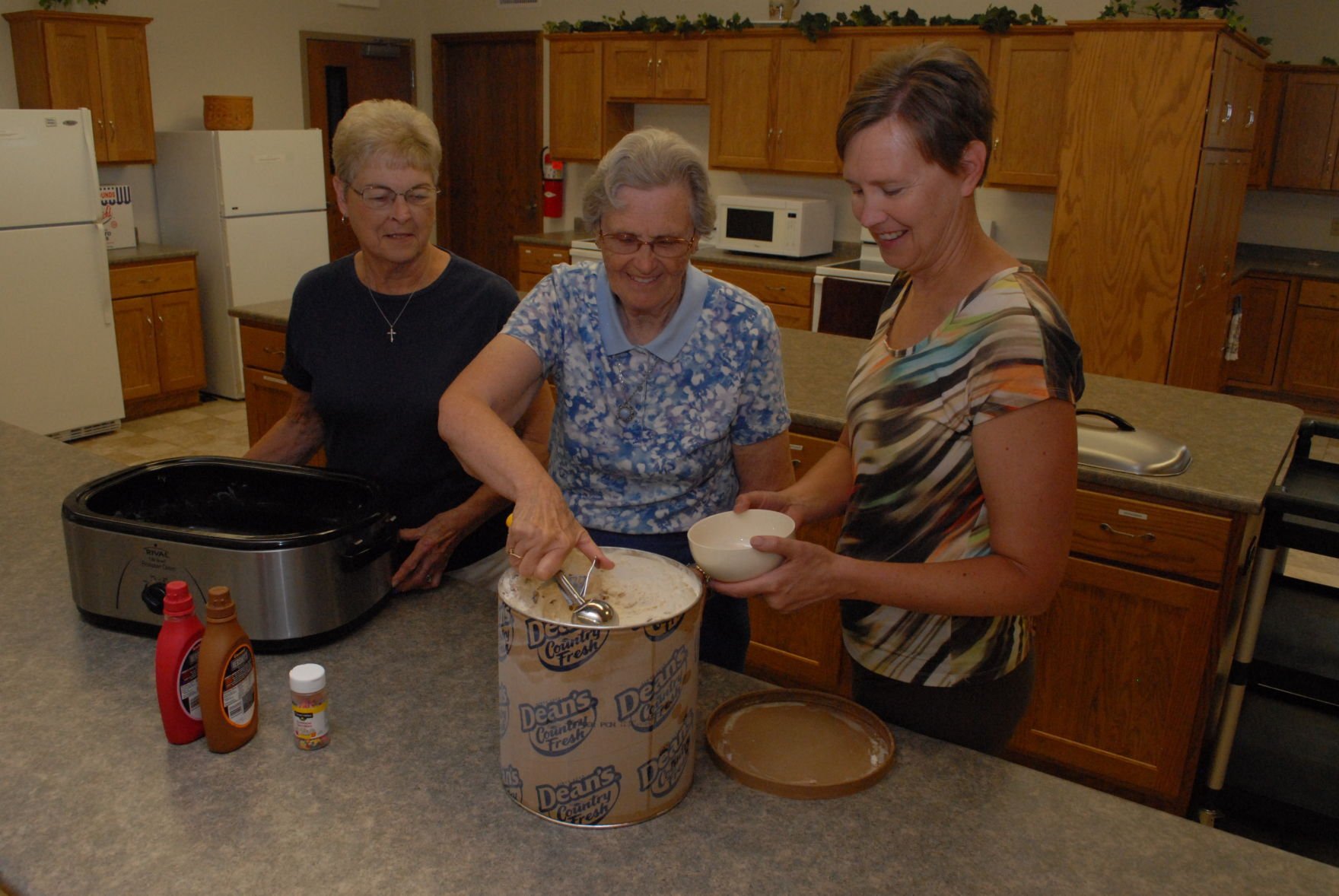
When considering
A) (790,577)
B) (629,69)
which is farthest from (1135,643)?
(629,69)

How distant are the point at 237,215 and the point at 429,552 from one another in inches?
183

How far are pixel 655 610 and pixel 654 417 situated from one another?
1.58 feet

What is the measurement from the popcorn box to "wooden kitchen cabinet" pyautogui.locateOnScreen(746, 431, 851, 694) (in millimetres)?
4585

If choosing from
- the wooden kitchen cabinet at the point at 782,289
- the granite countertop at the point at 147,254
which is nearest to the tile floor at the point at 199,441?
the granite countertop at the point at 147,254

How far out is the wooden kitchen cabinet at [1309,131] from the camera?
583 cm

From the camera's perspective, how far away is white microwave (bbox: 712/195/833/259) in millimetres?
5582

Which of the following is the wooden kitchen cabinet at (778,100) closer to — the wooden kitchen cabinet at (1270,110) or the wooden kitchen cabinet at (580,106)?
the wooden kitchen cabinet at (580,106)

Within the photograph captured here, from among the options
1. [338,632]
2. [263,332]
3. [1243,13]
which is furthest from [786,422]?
[1243,13]

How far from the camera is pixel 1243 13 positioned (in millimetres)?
5887

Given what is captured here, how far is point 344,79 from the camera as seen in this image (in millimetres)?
6980

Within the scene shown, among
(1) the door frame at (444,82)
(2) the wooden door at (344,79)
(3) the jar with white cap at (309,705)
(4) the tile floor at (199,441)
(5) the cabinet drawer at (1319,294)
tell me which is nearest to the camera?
(3) the jar with white cap at (309,705)

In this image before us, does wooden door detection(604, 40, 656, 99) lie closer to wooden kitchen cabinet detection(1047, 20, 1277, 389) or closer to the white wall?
the white wall

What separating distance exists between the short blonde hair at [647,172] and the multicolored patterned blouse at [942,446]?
1.02 feet

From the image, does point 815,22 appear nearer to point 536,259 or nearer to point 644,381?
point 536,259
